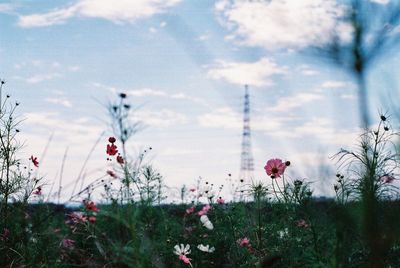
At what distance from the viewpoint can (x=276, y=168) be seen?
4.16 meters

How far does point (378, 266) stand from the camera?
1.59 metres

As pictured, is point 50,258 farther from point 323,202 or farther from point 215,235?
point 323,202

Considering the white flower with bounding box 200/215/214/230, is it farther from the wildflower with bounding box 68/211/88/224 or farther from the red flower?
the red flower

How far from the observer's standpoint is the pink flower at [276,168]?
414 centimetres

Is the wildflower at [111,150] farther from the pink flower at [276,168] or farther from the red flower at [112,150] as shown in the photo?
the pink flower at [276,168]

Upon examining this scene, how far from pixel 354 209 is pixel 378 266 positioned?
1.03 feet

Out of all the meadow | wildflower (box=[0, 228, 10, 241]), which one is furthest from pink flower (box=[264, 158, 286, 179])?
wildflower (box=[0, 228, 10, 241])

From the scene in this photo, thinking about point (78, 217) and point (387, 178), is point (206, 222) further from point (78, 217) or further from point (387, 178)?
point (387, 178)

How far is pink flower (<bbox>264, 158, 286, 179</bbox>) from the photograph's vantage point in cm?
414

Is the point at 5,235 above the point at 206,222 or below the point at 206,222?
below

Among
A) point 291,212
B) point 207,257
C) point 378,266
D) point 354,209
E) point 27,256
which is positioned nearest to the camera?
point 378,266

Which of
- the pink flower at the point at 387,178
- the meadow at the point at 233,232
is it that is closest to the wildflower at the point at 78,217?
the meadow at the point at 233,232

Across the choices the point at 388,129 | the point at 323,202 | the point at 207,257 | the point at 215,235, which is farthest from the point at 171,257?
the point at 388,129

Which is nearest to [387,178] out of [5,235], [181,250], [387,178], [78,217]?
[387,178]
